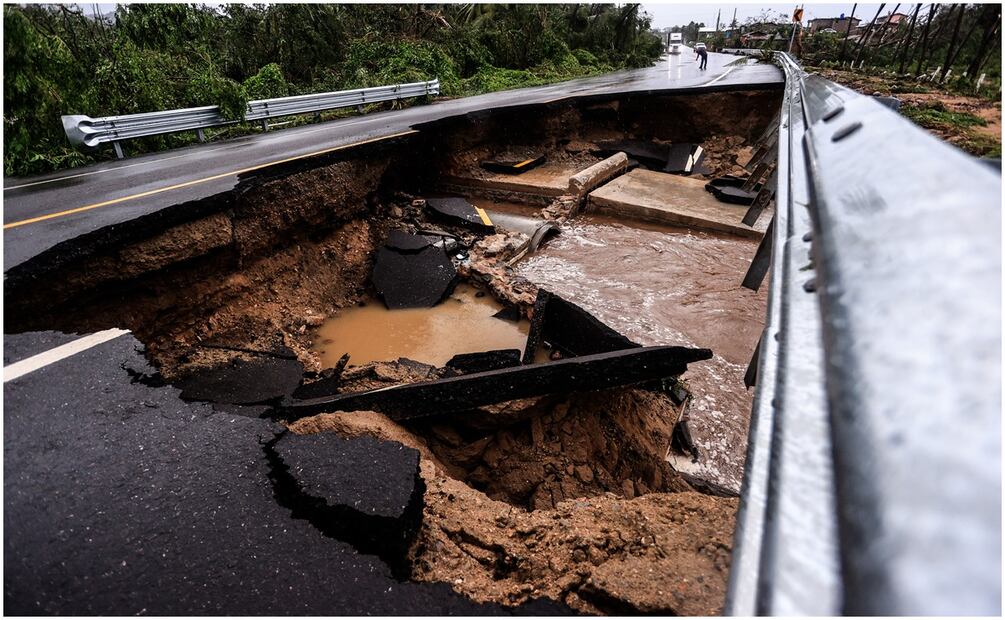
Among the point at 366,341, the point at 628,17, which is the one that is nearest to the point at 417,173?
the point at 366,341

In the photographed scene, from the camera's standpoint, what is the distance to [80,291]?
13.0ft

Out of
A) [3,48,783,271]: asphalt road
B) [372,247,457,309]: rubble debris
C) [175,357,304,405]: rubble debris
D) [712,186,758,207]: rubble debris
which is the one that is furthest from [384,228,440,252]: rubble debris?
[712,186,758,207]: rubble debris

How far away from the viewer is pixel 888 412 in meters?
0.48

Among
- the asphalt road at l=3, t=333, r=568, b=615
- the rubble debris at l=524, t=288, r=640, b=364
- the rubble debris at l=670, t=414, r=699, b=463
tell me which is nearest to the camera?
the asphalt road at l=3, t=333, r=568, b=615

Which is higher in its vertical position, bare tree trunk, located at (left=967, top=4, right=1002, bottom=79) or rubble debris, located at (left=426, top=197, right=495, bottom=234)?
bare tree trunk, located at (left=967, top=4, right=1002, bottom=79)

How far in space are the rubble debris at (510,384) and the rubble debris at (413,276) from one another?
9.75 feet

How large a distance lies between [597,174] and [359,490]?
9.31m

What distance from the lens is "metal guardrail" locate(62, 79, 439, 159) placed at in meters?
6.70

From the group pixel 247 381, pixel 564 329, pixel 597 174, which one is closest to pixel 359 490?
pixel 247 381

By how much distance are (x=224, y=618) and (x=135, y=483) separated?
2.98ft

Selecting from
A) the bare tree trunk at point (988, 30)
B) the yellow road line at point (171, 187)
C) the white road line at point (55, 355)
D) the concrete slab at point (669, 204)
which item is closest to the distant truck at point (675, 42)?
the concrete slab at point (669, 204)

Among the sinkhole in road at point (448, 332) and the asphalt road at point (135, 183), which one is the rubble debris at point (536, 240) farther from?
the asphalt road at point (135, 183)

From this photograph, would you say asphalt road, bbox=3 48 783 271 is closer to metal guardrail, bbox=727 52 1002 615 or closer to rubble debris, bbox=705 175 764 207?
metal guardrail, bbox=727 52 1002 615

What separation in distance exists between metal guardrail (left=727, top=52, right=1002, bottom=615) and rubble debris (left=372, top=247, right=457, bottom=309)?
19.9ft
